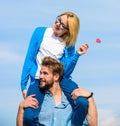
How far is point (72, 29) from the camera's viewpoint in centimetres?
974

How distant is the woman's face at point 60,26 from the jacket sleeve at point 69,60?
323 millimetres

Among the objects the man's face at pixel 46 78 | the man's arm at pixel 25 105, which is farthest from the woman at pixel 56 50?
the man's face at pixel 46 78

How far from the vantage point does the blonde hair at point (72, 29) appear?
9758mm

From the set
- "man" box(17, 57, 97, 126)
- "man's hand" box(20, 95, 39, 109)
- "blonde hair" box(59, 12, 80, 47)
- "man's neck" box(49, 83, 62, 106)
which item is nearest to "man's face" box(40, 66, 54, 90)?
"man" box(17, 57, 97, 126)

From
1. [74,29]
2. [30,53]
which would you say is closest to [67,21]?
[74,29]

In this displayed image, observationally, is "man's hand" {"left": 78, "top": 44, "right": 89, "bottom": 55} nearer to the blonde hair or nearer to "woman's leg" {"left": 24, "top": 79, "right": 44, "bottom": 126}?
the blonde hair

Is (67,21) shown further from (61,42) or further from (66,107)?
(66,107)

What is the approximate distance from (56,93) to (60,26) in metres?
1.21

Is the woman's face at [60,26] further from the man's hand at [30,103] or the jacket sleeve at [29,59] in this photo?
the man's hand at [30,103]

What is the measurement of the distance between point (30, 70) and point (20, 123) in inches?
39.5

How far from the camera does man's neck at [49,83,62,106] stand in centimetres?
970

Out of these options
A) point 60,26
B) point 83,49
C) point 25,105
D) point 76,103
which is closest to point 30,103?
point 25,105

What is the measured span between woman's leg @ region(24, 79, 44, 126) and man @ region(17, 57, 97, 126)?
6 cm

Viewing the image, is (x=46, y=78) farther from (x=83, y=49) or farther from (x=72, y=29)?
(x=72, y=29)
